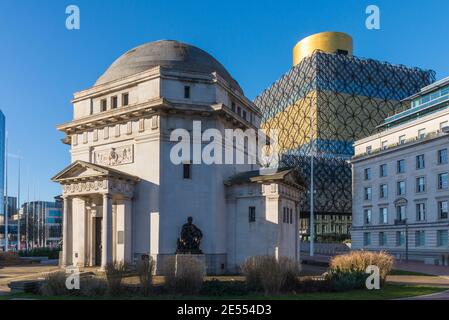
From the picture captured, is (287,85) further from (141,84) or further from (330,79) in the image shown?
(141,84)

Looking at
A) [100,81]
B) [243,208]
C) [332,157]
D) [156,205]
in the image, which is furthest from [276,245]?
[332,157]

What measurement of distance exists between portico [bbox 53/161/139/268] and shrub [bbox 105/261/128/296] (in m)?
7.84

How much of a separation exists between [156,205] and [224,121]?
854 centimetres

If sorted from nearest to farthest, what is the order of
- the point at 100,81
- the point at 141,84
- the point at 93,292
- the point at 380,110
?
1. the point at 93,292
2. the point at 141,84
3. the point at 100,81
4. the point at 380,110

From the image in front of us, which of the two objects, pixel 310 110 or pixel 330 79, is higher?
pixel 330 79

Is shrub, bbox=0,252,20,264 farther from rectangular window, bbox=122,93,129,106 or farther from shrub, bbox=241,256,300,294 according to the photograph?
shrub, bbox=241,256,300,294

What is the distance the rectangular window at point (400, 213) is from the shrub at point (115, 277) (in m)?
53.2

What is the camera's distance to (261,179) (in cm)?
3525

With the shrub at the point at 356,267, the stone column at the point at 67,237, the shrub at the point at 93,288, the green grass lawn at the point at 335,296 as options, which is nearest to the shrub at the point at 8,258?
the stone column at the point at 67,237

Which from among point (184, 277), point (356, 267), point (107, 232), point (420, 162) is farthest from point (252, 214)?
point (420, 162)

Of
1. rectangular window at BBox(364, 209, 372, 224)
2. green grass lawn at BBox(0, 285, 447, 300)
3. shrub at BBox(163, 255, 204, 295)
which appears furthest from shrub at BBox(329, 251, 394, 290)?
rectangular window at BBox(364, 209, 372, 224)

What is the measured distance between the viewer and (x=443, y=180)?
200ft

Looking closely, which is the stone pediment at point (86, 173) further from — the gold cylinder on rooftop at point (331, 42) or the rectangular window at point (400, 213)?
the gold cylinder on rooftop at point (331, 42)

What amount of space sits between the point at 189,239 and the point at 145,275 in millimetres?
11304
